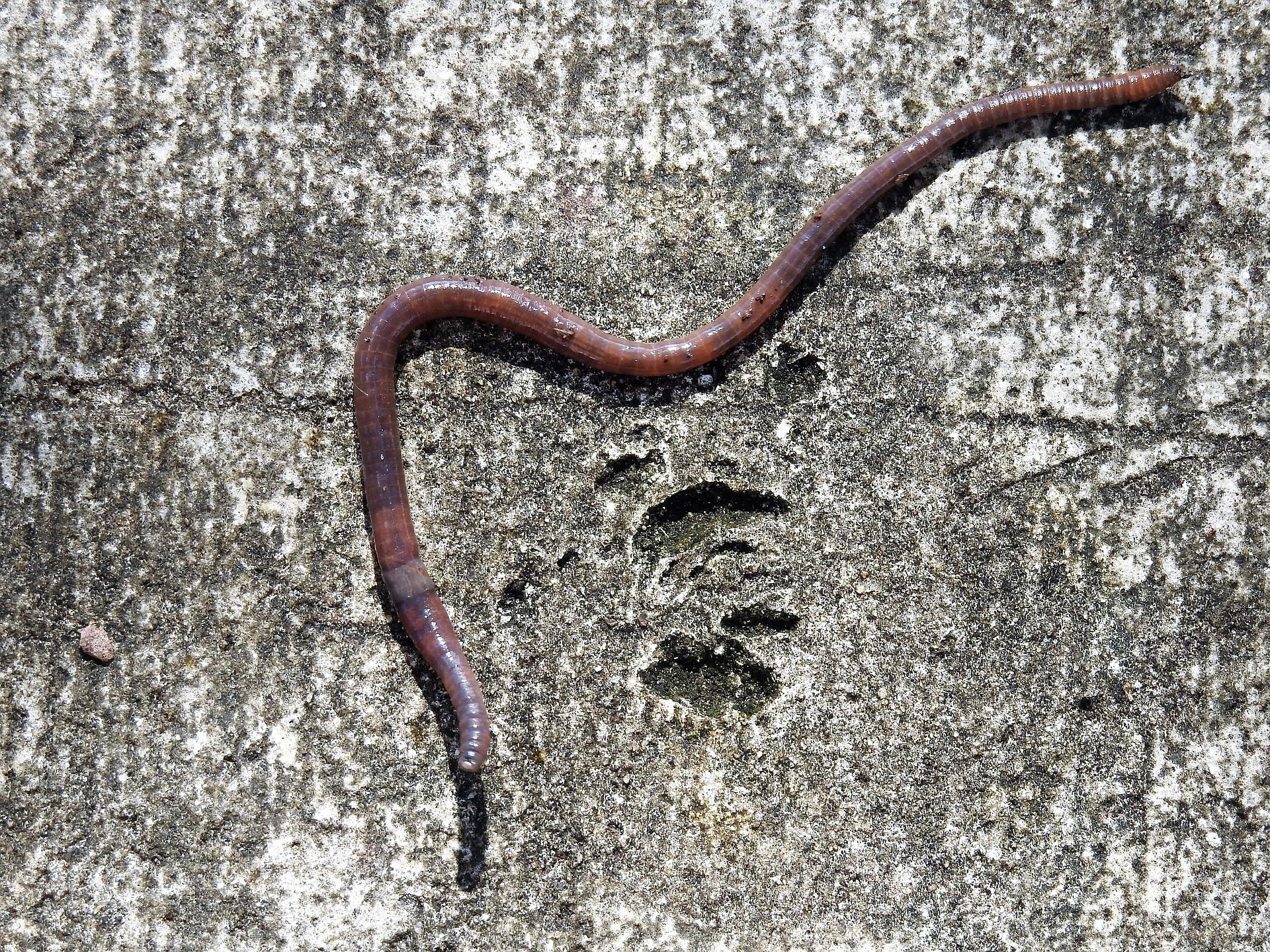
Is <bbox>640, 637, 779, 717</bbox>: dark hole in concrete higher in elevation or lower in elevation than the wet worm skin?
lower

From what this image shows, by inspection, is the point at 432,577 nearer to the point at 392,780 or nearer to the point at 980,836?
the point at 392,780

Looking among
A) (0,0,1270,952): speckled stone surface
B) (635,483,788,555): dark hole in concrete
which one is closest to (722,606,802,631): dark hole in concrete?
(0,0,1270,952): speckled stone surface

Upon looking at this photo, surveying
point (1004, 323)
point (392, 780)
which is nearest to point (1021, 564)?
point (1004, 323)

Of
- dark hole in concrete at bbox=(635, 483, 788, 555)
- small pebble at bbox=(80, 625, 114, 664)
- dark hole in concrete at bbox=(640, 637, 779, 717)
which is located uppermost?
dark hole in concrete at bbox=(635, 483, 788, 555)

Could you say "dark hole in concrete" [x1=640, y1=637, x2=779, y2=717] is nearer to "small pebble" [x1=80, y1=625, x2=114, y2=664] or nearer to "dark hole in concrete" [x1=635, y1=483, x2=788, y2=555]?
"dark hole in concrete" [x1=635, y1=483, x2=788, y2=555]

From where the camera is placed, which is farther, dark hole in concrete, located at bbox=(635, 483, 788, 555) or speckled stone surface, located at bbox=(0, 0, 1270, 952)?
dark hole in concrete, located at bbox=(635, 483, 788, 555)

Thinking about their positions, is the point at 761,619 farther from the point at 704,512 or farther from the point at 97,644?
the point at 97,644

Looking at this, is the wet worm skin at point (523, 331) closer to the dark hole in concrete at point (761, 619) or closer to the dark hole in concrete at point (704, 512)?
the dark hole in concrete at point (704, 512)

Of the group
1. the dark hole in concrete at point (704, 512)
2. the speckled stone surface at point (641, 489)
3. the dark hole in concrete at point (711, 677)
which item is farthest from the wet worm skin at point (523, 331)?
the dark hole in concrete at point (711, 677)
